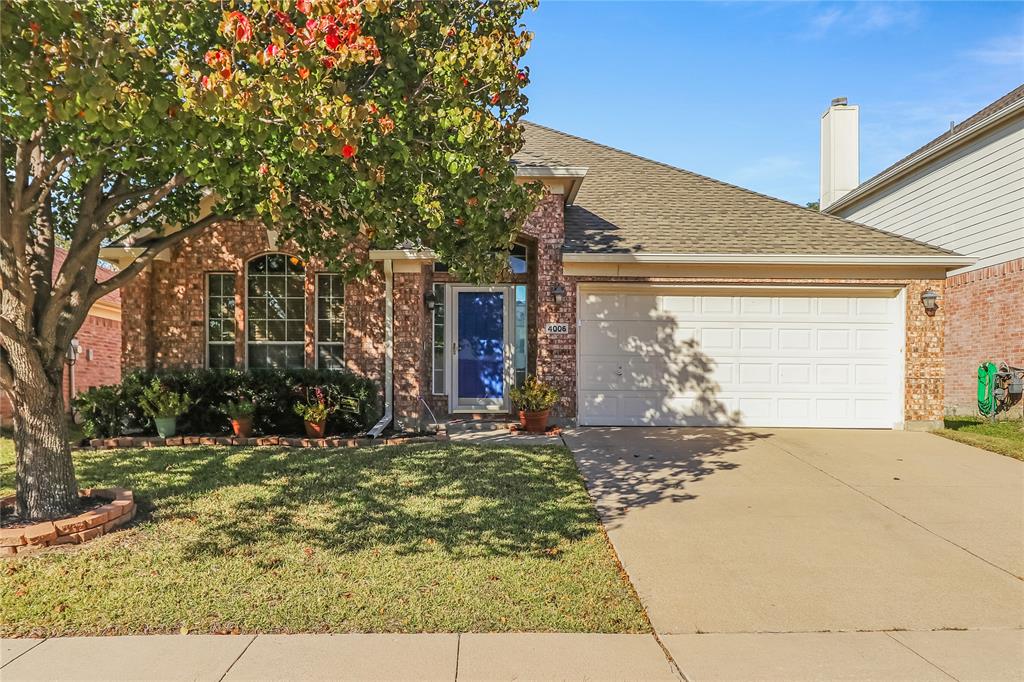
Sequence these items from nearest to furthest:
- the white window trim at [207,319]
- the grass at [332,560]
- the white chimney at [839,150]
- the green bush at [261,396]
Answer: the grass at [332,560]
the green bush at [261,396]
the white window trim at [207,319]
the white chimney at [839,150]

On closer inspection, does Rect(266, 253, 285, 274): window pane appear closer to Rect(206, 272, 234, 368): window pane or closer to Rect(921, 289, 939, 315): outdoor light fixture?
Rect(206, 272, 234, 368): window pane

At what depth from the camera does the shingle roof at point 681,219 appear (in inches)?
383

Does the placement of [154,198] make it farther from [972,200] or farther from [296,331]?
[972,200]

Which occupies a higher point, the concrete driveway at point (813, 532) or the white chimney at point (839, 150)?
the white chimney at point (839, 150)

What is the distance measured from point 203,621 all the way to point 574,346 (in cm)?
695

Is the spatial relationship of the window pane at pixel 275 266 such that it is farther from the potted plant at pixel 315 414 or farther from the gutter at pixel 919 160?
the gutter at pixel 919 160

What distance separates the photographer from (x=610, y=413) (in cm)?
974

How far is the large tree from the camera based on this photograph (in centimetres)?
358

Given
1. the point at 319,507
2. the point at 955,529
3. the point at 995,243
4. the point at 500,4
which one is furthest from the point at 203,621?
the point at 995,243

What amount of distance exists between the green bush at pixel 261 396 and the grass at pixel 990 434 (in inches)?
353

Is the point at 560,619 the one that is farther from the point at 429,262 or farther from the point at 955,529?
the point at 429,262

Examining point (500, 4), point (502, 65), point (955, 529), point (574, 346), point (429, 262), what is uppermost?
point (500, 4)

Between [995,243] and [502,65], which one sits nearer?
[502,65]

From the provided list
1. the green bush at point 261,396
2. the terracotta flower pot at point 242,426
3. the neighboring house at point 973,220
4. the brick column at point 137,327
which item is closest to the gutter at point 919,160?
the neighboring house at point 973,220
